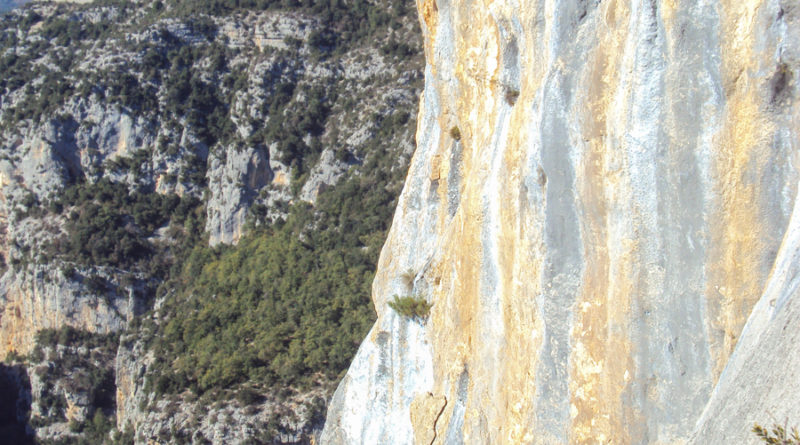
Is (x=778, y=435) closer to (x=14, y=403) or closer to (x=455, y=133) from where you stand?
(x=455, y=133)

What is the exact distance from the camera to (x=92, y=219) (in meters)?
36.4

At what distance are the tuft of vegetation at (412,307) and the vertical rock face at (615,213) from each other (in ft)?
3.30

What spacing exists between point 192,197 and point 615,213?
3541cm

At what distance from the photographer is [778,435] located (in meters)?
4.19

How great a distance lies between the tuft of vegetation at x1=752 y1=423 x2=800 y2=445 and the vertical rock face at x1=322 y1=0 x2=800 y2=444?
0.82 ft

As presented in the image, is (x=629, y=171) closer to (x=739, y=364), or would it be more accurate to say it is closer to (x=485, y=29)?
(x=739, y=364)

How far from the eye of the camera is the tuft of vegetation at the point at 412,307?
10.7 metres

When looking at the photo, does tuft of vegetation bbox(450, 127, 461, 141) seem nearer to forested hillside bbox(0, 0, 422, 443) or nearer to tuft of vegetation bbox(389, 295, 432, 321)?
tuft of vegetation bbox(389, 295, 432, 321)

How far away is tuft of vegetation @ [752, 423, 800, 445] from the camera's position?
13.6ft

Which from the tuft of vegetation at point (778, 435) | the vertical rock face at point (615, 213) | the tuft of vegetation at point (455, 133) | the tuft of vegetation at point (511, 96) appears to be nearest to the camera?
the tuft of vegetation at point (778, 435)

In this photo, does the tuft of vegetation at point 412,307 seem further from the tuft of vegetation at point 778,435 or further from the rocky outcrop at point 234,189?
the rocky outcrop at point 234,189

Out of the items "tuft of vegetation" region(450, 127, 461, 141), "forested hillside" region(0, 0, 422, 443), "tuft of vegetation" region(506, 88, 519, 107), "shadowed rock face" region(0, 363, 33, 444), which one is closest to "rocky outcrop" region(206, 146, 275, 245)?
"forested hillside" region(0, 0, 422, 443)

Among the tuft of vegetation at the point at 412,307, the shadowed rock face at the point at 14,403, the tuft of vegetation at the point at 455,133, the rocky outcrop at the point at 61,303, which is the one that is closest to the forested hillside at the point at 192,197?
the rocky outcrop at the point at 61,303

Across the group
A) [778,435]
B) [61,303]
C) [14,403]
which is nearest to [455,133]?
[778,435]
